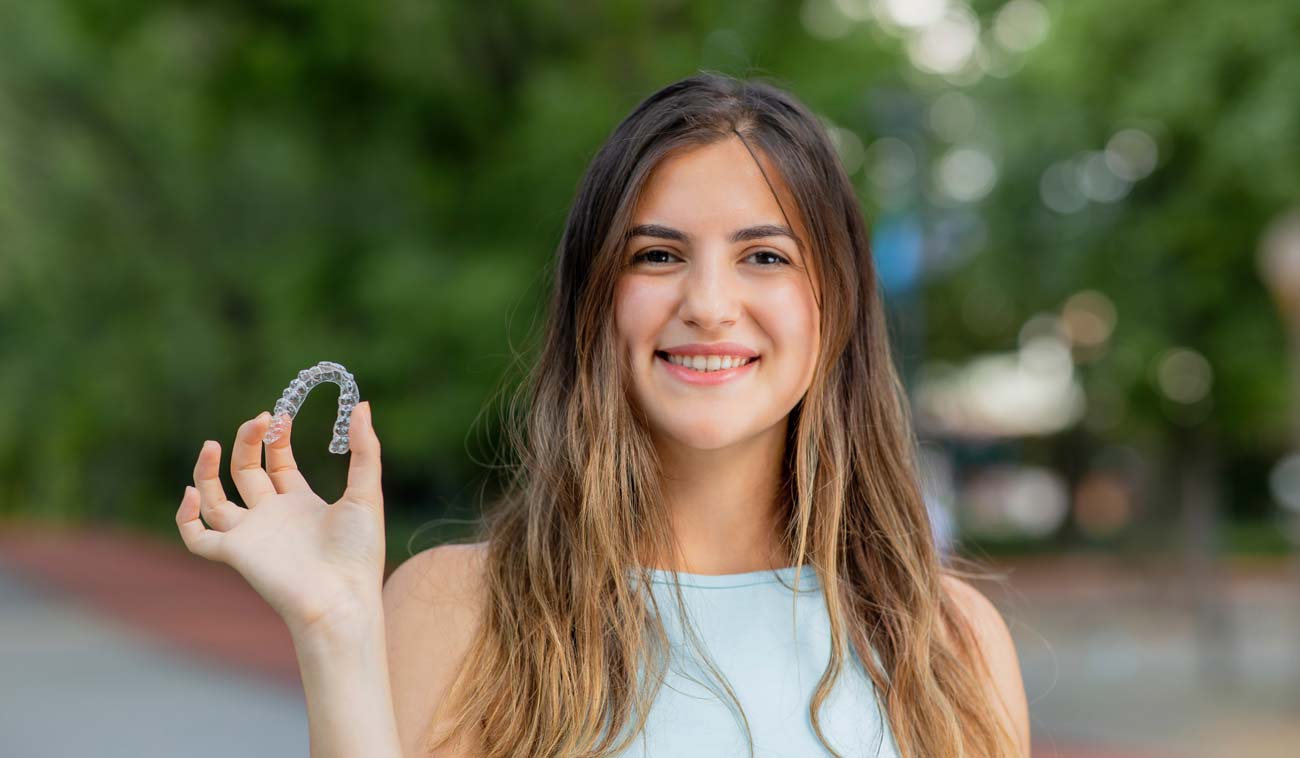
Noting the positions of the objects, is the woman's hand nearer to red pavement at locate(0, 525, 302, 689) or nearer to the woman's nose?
the woman's nose

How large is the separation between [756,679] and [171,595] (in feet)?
58.0

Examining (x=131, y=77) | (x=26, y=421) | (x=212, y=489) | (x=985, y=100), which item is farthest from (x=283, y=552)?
(x=26, y=421)

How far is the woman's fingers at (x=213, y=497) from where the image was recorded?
1881 millimetres

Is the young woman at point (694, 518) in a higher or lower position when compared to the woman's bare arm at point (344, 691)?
higher

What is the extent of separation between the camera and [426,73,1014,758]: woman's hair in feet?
6.77

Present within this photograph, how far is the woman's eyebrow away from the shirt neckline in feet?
1.67

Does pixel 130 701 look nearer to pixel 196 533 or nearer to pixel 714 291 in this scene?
pixel 196 533

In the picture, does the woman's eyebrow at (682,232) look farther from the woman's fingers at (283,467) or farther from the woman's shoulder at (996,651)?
the woman's shoulder at (996,651)

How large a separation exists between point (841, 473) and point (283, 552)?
2.98 ft

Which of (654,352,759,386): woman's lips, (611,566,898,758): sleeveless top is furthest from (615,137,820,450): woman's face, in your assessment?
(611,566,898,758): sleeveless top

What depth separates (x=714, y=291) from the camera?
205 cm

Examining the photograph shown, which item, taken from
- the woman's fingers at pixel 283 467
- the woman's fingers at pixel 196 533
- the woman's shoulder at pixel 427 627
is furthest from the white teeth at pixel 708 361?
the woman's fingers at pixel 196 533

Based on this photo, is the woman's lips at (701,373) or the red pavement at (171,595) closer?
the woman's lips at (701,373)

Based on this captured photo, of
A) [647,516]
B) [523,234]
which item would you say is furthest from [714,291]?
[523,234]
